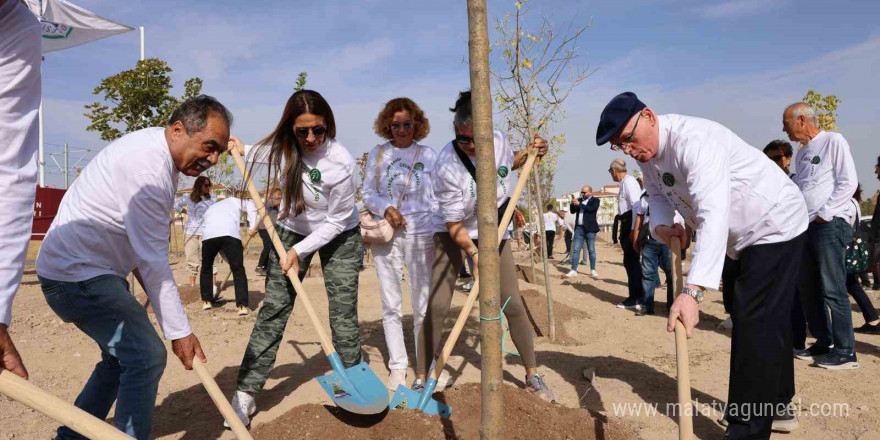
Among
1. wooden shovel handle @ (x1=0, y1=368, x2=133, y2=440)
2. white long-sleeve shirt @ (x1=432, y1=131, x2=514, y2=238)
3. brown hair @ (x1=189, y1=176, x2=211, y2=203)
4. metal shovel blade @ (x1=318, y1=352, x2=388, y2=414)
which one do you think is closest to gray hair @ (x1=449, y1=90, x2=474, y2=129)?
white long-sleeve shirt @ (x1=432, y1=131, x2=514, y2=238)

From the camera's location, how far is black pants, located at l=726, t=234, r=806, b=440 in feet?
9.63

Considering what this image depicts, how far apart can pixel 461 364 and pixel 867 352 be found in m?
3.69

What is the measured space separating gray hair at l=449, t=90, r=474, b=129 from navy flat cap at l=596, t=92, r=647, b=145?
1.05 metres

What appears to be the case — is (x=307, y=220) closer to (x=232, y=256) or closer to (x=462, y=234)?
(x=462, y=234)

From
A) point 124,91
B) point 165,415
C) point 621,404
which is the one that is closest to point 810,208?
point 621,404

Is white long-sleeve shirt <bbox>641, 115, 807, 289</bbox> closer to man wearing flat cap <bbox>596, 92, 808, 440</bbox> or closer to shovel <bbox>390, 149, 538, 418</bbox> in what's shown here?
man wearing flat cap <bbox>596, 92, 808, 440</bbox>

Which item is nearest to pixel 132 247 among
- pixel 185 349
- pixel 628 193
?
pixel 185 349

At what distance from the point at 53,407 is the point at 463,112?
8.82 ft

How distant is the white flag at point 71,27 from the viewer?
7027 millimetres

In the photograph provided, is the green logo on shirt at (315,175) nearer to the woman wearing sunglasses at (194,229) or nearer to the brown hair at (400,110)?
Result: the brown hair at (400,110)

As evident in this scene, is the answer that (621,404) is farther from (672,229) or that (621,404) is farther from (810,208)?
(810,208)

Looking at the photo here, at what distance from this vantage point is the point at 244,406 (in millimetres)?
3416

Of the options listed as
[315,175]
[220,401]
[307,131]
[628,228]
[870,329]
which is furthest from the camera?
[628,228]

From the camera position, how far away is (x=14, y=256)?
1.66m
